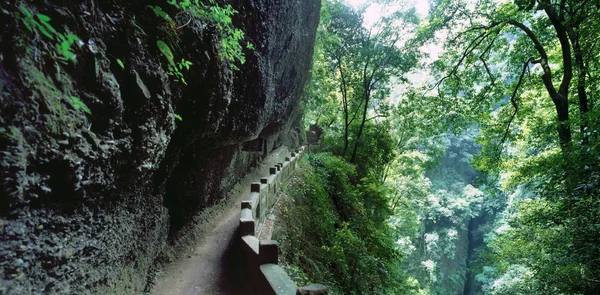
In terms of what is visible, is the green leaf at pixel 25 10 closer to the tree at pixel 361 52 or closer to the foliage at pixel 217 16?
the foliage at pixel 217 16

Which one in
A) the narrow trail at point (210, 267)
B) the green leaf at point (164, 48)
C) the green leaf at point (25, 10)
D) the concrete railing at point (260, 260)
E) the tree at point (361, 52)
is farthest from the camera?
the tree at point (361, 52)

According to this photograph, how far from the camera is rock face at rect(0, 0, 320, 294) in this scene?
1863 mm

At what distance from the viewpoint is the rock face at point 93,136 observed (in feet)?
6.11

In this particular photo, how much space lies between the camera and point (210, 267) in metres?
5.12

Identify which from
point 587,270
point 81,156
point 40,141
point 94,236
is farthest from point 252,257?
point 587,270

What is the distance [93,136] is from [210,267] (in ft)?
11.6

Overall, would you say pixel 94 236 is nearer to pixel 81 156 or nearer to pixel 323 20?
pixel 81 156

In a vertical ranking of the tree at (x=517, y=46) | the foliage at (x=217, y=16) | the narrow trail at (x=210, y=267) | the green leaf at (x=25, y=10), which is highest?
the tree at (x=517, y=46)

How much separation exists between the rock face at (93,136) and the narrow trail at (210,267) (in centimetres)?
48

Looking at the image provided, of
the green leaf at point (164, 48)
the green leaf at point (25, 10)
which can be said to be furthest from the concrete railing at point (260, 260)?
the green leaf at point (25, 10)

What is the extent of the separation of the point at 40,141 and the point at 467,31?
43.4ft

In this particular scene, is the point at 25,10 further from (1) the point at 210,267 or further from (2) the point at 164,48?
(1) the point at 210,267

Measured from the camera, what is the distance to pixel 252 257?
13.7ft

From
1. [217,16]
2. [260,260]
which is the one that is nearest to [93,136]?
[217,16]
